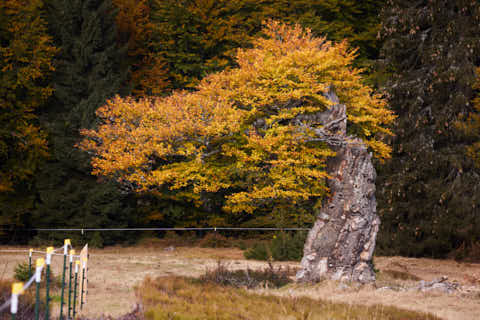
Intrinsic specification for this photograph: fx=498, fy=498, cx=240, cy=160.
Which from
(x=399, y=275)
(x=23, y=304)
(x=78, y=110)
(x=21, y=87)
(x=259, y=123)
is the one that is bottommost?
(x=399, y=275)

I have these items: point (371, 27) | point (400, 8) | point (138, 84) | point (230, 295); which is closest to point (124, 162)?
point (230, 295)

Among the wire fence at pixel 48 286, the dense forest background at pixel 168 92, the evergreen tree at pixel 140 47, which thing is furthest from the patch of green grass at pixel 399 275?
the evergreen tree at pixel 140 47

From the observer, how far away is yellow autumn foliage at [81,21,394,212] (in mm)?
12633

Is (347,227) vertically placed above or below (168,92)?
below

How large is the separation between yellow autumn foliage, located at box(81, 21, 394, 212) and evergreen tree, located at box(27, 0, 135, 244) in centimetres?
491

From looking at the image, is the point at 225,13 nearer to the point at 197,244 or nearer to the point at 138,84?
the point at 138,84

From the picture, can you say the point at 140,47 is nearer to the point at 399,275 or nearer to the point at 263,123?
the point at 263,123

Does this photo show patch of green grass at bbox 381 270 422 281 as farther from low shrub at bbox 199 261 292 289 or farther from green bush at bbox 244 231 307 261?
low shrub at bbox 199 261 292 289

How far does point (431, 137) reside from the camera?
18.8 m

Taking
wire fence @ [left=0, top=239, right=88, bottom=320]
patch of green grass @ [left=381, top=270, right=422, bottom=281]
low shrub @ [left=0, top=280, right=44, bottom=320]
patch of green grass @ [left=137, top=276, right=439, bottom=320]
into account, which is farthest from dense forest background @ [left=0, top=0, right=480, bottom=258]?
wire fence @ [left=0, top=239, right=88, bottom=320]

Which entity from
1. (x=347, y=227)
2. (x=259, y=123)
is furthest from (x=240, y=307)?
(x=259, y=123)

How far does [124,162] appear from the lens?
13.9 m

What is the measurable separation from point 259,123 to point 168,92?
32.8 ft

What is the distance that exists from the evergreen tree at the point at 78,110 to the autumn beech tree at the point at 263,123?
4.81 meters
